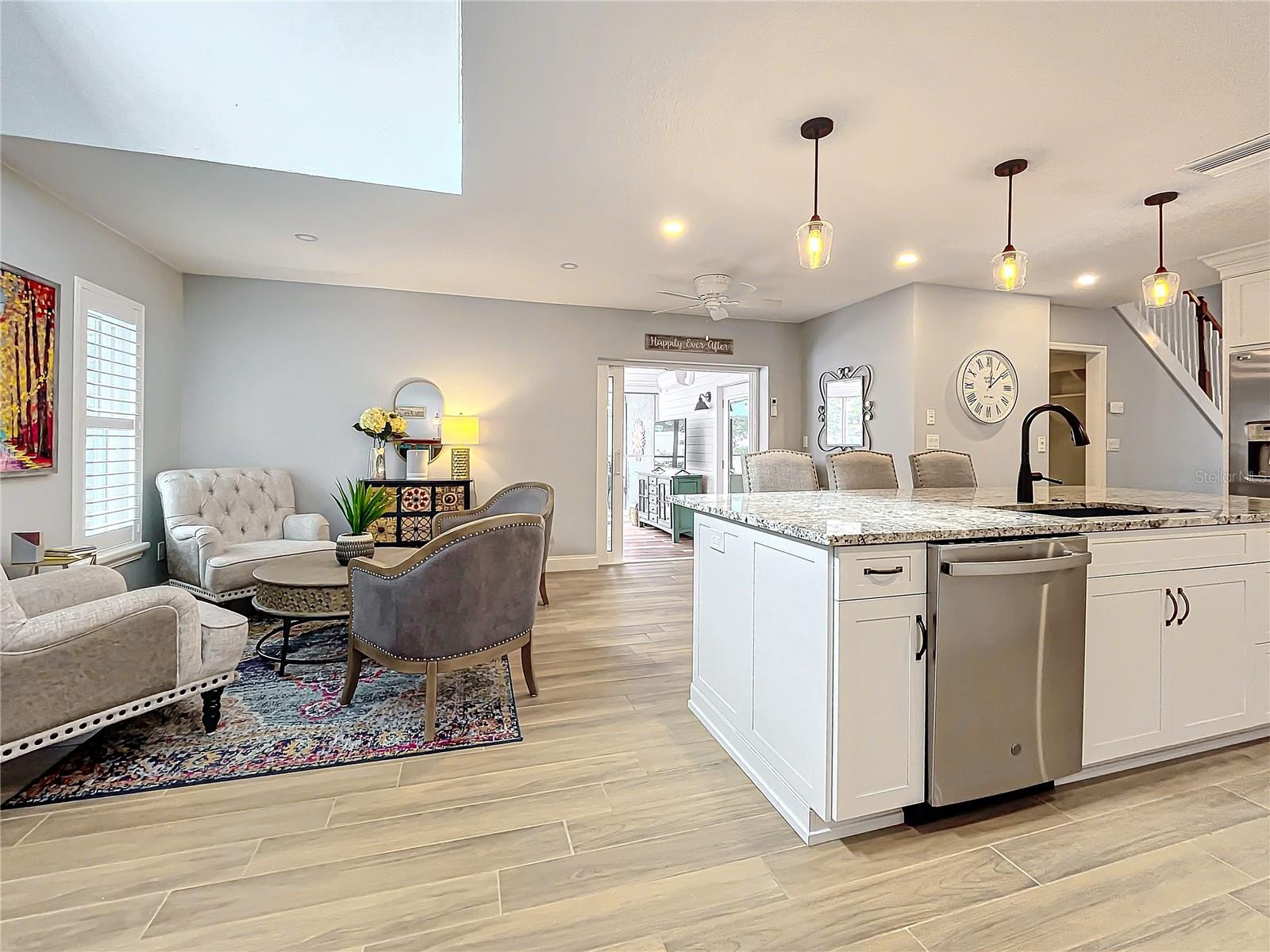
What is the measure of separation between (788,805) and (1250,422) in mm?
4498

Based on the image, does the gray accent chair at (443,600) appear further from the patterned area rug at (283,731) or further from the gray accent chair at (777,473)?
the gray accent chair at (777,473)

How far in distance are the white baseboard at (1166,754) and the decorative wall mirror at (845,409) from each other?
3.32m

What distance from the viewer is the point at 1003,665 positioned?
5.88 ft

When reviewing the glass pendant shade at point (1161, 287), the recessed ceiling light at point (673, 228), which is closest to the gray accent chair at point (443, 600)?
the recessed ceiling light at point (673, 228)

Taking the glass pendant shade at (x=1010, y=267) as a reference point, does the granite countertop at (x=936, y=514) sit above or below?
below

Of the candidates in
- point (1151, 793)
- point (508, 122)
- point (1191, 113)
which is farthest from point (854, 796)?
point (1191, 113)

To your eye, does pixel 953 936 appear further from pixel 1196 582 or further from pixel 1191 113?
pixel 1191 113

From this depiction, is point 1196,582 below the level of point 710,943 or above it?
above

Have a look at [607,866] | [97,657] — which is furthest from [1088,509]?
[97,657]

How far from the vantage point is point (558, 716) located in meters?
2.55

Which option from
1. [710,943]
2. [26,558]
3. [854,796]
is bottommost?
[710,943]

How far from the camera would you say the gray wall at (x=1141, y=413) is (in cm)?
558

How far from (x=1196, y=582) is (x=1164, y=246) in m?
3.03

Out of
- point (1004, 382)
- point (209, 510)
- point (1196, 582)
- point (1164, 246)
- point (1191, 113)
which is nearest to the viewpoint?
point (1196, 582)
